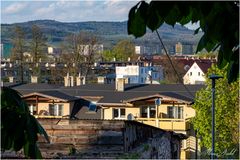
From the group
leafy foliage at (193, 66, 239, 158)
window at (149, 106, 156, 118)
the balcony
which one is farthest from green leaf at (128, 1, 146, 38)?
window at (149, 106, 156, 118)

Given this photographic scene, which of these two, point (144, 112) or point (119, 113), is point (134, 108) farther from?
point (119, 113)

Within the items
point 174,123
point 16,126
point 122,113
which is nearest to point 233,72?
point 16,126

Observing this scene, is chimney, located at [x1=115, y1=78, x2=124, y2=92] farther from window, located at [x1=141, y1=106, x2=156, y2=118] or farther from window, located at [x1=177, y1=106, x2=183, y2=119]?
window, located at [x1=177, y1=106, x2=183, y2=119]

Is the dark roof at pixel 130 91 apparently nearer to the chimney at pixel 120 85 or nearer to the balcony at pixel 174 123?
the chimney at pixel 120 85

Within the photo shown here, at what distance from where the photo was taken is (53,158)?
509 cm

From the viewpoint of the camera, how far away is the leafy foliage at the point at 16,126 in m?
2.13

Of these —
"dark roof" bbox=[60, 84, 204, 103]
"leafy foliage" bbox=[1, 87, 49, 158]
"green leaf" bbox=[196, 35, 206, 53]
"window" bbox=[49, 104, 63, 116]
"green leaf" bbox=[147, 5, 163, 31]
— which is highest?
"green leaf" bbox=[147, 5, 163, 31]

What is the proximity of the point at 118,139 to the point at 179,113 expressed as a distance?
71.5 feet

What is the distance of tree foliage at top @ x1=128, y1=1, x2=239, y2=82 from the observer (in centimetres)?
168

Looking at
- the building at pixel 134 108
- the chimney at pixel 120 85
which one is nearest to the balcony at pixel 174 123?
the building at pixel 134 108

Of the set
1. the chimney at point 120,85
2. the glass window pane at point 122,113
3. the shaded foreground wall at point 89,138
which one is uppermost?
the shaded foreground wall at point 89,138

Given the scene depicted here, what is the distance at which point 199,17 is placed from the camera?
1810mm

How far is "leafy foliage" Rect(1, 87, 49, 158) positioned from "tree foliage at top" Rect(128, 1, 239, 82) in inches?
23.4

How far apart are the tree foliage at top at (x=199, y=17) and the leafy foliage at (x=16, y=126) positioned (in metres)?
0.59
